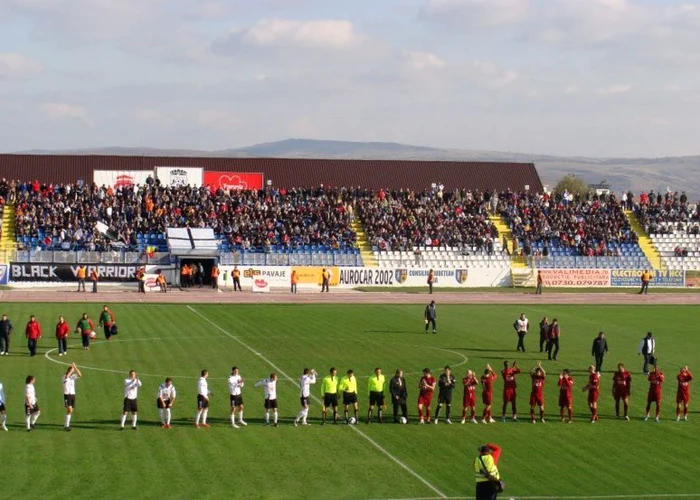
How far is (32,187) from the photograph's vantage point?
8406 centimetres

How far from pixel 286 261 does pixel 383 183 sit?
33557mm

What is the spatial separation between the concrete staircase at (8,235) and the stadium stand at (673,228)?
46613 mm

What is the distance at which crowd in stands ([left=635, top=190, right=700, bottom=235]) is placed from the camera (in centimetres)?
9188

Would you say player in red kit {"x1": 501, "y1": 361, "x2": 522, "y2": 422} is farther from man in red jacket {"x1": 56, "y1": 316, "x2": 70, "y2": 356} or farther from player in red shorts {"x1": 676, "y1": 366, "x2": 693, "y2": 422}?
man in red jacket {"x1": 56, "y1": 316, "x2": 70, "y2": 356}

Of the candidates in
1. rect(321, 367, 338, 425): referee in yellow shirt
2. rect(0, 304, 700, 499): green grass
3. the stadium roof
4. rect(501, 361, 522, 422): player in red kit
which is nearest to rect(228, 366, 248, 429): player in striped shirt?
rect(0, 304, 700, 499): green grass

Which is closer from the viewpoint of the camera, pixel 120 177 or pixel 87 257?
pixel 87 257

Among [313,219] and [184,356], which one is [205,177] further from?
[184,356]

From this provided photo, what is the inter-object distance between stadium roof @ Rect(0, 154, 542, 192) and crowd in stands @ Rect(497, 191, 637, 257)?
578 inches

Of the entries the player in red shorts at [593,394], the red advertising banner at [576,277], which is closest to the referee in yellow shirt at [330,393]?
the player in red shorts at [593,394]

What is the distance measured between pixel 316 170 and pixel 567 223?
2762cm

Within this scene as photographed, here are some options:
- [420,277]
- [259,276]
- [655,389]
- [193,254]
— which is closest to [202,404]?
[655,389]

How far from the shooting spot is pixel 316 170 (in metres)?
108

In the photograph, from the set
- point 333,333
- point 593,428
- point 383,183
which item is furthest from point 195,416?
point 383,183

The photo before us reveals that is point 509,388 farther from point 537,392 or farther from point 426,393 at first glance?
point 426,393
